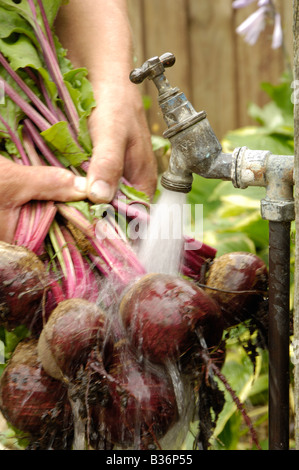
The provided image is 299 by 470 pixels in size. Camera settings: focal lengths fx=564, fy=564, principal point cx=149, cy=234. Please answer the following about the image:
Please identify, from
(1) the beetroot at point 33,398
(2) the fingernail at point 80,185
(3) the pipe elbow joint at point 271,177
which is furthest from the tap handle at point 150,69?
(1) the beetroot at point 33,398

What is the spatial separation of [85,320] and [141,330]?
0.36 ft

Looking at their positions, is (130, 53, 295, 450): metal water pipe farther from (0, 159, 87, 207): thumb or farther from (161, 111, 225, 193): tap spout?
(0, 159, 87, 207): thumb

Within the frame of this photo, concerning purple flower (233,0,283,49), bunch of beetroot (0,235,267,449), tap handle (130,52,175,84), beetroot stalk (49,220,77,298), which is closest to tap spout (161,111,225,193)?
tap handle (130,52,175,84)

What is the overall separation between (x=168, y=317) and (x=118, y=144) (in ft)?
1.81

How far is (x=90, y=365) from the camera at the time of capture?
1048 mm

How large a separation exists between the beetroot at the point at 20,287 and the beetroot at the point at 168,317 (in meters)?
0.20

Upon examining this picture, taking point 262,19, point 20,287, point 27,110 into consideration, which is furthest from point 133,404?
point 262,19

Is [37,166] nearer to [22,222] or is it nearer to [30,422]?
[22,222]

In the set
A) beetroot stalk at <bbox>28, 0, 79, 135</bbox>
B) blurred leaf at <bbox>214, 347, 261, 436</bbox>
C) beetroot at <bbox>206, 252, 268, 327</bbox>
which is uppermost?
beetroot stalk at <bbox>28, 0, 79, 135</bbox>

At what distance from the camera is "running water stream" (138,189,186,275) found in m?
1.24

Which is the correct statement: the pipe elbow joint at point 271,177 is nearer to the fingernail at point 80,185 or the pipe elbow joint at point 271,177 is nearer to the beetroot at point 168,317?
the beetroot at point 168,317

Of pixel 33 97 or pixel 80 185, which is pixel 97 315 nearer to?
pixel 80 185

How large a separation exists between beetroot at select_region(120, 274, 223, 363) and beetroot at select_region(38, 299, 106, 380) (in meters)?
0.06

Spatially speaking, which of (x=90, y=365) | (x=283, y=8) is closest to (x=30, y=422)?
(x=90, y=365)
